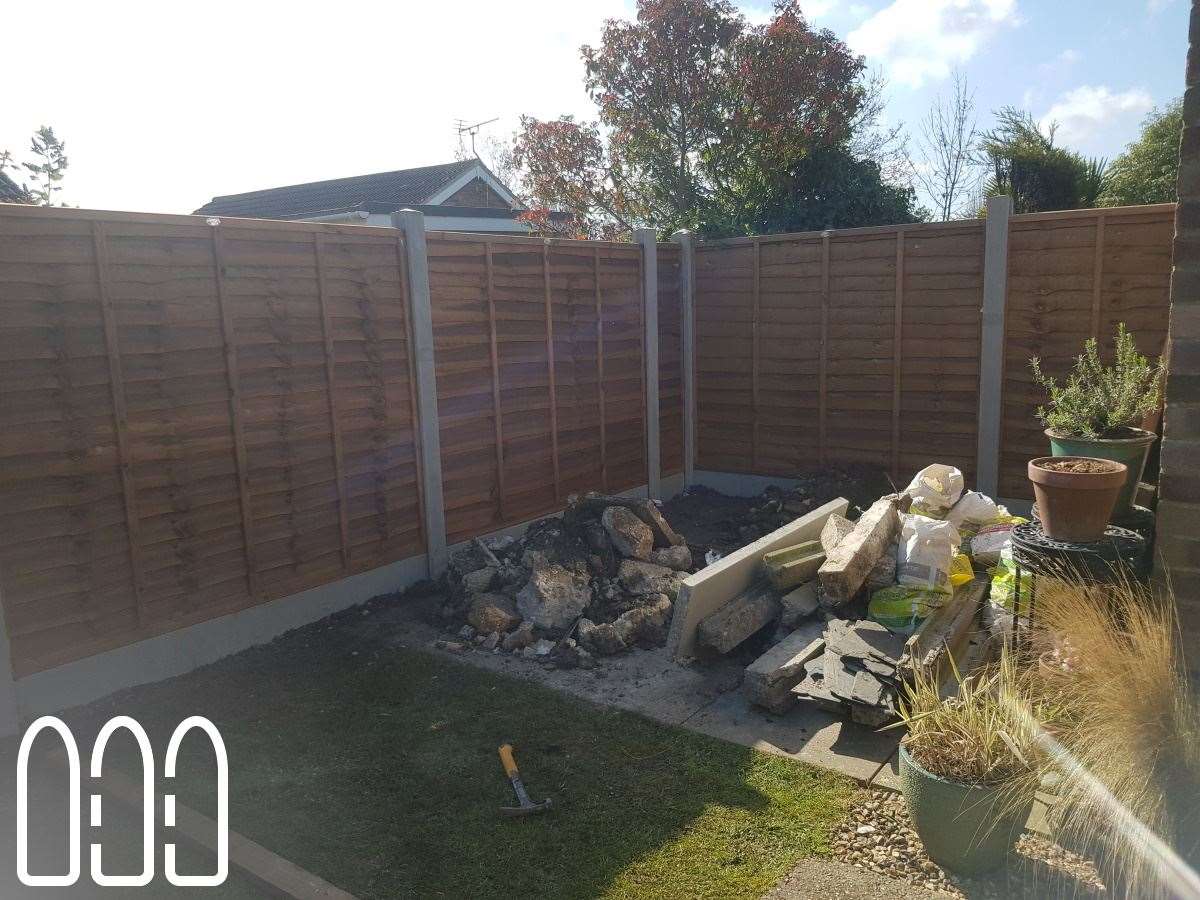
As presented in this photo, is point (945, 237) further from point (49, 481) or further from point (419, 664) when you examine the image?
point (49, 481)

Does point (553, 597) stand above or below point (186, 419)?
below

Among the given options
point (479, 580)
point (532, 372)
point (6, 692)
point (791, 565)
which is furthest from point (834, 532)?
point (6, 692)

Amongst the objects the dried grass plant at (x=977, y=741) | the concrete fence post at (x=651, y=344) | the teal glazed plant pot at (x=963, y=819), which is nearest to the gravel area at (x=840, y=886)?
the teal glazed plant pot at (x=963, y=819)

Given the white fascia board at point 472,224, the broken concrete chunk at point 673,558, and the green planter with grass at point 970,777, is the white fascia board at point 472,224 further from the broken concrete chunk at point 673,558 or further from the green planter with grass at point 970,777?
the green planter with grass at point 970,777

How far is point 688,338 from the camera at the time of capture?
31.9 feet

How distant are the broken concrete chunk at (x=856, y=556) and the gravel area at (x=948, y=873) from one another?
1663mm

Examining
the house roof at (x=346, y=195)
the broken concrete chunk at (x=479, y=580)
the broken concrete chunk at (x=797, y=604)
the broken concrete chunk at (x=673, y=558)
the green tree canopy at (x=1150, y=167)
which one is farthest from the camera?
the house roof at (x=346, y=195)

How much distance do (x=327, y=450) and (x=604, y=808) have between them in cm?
331

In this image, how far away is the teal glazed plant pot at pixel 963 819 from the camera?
3.19 meters

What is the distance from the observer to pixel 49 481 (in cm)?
464

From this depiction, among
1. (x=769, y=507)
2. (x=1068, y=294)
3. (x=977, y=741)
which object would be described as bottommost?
(x=769, y=507)

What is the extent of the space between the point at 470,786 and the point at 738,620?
81.0 inches

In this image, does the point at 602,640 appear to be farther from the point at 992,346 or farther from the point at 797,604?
the point at 992,346

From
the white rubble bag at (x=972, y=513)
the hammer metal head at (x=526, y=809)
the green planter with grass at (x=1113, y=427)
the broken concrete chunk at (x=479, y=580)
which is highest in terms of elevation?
the green planter with grass at (x=1113, y=427)
